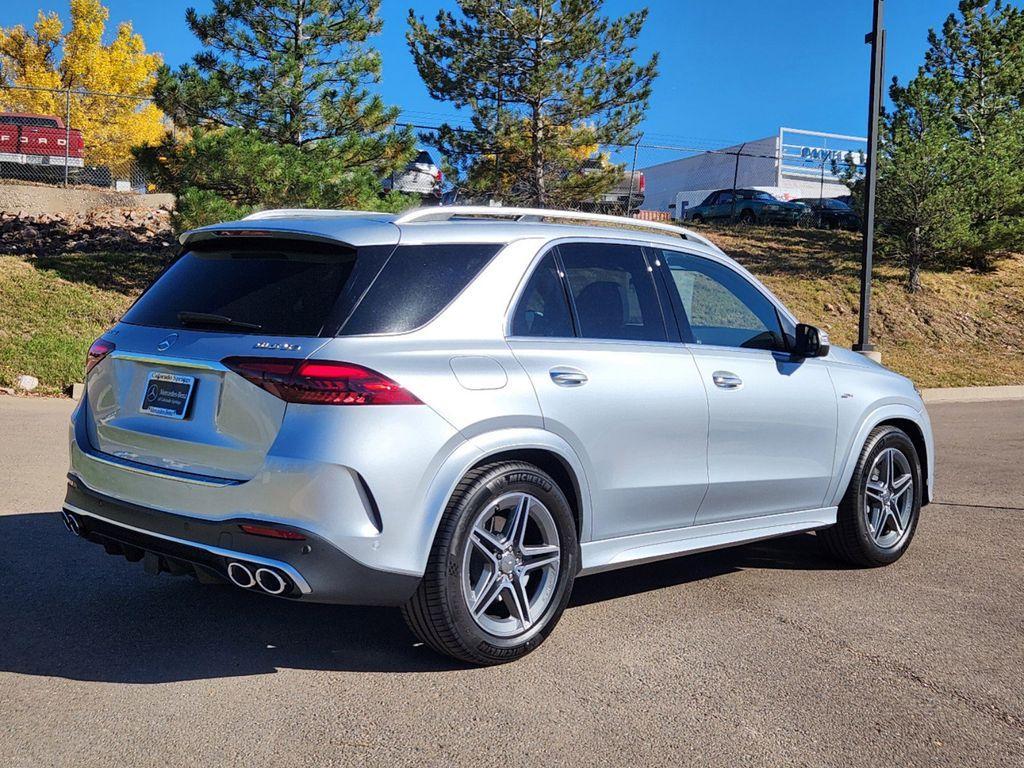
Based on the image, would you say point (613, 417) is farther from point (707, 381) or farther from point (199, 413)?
point (199, 413)

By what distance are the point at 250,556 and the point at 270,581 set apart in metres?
0.12

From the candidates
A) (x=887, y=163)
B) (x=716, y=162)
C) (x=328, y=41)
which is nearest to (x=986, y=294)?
(x=887, y=163)

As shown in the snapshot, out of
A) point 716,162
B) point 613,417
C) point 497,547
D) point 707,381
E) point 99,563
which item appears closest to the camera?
point 497,547

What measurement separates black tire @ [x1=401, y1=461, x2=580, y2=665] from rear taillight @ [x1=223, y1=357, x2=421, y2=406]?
50 centimetres

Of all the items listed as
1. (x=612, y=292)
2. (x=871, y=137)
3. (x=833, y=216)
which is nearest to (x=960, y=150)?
(x=871, y=137)

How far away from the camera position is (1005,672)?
4.47 metres

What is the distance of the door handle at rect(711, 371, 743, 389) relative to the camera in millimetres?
5238

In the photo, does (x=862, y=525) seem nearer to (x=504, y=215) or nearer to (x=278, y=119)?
(x=504, y=215)

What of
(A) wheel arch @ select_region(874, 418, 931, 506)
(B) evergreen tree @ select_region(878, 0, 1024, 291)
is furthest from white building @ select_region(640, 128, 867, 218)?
(A) wheel arch @ select_region(874, 418, 931, 506)

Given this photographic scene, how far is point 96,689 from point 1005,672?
361cm

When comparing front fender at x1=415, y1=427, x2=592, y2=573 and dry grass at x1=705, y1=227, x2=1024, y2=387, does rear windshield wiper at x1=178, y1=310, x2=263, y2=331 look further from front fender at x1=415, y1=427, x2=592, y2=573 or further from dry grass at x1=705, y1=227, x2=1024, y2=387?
dry grass at x1=705, y1=227, x2=1024, y2=387

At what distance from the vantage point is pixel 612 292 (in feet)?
16.7

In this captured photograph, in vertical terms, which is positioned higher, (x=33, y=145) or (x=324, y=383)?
(x=33, y=145)

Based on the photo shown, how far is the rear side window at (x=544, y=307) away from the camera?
4594 millimetres
